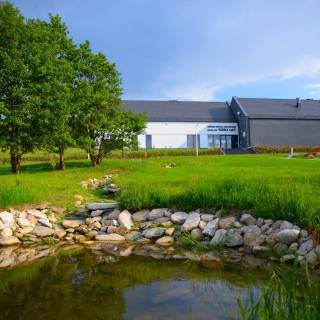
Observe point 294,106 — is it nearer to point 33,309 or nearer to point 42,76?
point 42,76

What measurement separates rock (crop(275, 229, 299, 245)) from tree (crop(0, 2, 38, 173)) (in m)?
12.9

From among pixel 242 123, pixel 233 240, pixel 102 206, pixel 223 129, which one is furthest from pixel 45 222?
pixel 223 129

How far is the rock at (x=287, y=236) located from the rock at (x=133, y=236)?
11.1 feet

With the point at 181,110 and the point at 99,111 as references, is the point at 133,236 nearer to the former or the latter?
the point at 99,111

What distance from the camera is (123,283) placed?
646 centimetres

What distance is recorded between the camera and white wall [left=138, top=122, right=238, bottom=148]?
160ft

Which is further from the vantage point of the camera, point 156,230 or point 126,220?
point 126,220

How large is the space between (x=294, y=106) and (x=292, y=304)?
52.1m

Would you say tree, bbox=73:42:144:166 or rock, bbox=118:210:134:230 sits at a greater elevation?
tree, bbox=73:42:144:166

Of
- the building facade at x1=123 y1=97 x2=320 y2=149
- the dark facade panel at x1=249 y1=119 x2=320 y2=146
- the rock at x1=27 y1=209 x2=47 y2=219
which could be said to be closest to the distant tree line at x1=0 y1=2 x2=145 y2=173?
the rock at x1=27 y1=209 x2=47 y2=219

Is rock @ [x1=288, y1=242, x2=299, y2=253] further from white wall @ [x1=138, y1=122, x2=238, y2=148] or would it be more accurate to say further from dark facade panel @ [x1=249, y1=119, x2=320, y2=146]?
dark facade panel @ [x1=249, y1=119, x2=320, y2=146]

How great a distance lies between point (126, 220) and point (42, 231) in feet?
7.07

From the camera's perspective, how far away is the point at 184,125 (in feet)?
163

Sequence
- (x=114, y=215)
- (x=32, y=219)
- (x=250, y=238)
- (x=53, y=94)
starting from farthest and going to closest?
(x=53, y=94), (x=114, y=215), (x=32, y=219), (x=250, y=238)
